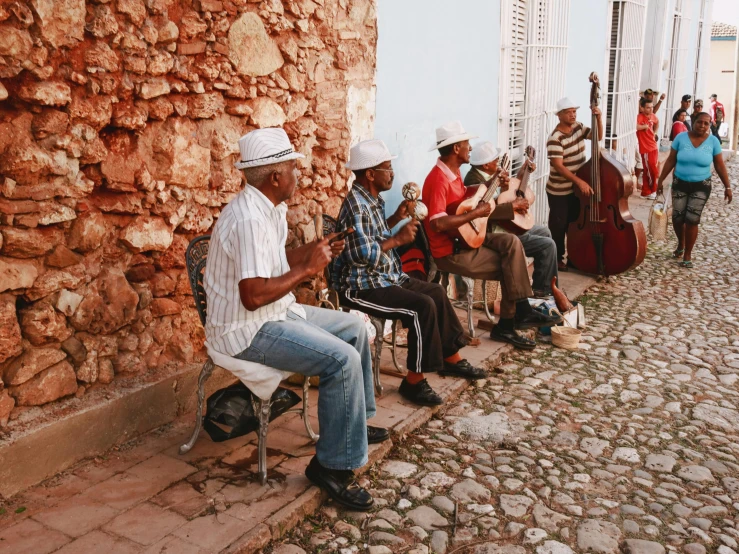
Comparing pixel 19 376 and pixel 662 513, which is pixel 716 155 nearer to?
pixel 662 513

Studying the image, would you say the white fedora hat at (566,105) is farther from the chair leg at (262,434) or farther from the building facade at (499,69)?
the chair leg at (262,434)

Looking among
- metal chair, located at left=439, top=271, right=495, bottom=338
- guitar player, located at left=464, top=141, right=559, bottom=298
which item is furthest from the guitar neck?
metal chair, located at left=439, top=271, right=495, bottom=338

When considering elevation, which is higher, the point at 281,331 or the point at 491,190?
the point at 491,190

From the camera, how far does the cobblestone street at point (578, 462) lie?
319 centimetres

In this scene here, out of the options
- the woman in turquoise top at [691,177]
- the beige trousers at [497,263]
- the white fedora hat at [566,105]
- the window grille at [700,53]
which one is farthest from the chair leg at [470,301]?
the window grille at [700,53]

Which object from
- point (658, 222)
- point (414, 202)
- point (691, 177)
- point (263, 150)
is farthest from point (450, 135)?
point (658, 222)

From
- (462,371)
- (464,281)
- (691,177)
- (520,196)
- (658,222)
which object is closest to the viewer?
(462,371)

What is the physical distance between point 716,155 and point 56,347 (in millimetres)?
7762

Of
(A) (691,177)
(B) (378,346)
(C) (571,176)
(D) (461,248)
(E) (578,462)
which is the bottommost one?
(E) (578,462)

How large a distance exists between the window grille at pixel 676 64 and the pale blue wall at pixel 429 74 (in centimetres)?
1146

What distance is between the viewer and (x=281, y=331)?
3.29m

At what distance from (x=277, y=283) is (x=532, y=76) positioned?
562 centimetres

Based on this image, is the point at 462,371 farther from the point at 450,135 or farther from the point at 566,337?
the point at 450,135

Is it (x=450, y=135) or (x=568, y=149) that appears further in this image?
(x=568, y=149)
